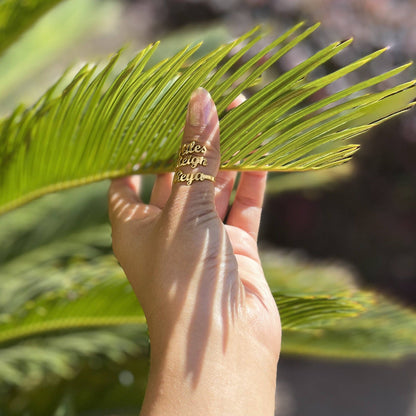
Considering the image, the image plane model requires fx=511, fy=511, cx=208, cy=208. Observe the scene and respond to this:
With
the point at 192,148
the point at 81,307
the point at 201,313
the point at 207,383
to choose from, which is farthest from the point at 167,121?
the point at 81,307

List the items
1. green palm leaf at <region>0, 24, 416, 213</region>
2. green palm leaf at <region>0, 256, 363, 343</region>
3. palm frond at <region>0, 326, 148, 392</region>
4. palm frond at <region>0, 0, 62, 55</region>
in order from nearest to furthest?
green palm leaf at <region>0, 24, 416, 213</region>
palm frond at <region>0, 0, 62, 55</region>
green palm leaf at <region>0, 256, 363, 343</region>
palm frond at <region>0, 326, 148, 392</region>

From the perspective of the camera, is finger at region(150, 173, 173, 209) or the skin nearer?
the skin

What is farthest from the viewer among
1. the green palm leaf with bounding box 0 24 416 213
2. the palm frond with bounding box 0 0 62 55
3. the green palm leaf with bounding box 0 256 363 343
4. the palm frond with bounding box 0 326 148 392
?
the palm frond with bounding box 0 326 148 392

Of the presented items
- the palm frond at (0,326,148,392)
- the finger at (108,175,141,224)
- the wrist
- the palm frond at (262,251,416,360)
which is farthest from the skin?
the palm frond at (0,326,148,392)

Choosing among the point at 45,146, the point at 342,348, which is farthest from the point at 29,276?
the point at 342,348

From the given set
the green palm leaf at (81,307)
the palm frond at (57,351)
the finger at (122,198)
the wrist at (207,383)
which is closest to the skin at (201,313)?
the wrist at (207,383)

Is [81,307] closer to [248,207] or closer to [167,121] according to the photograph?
[248,207]

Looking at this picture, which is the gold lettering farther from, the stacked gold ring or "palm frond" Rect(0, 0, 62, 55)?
"palm frond" Rect(0, 0, 62, 55)
